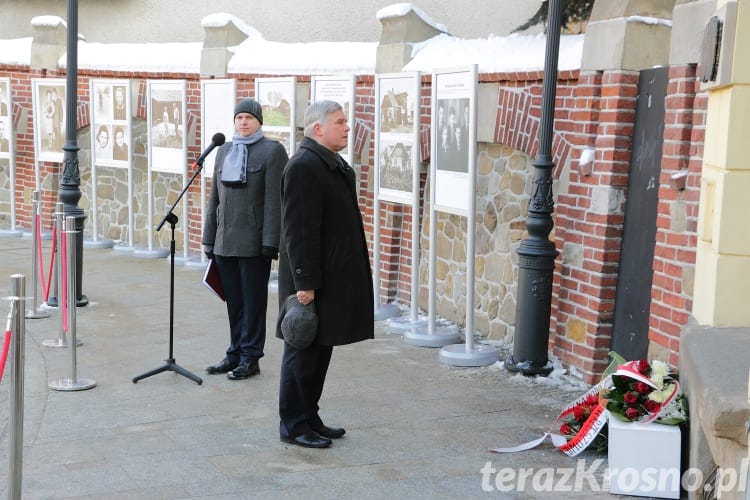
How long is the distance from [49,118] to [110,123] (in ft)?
4.07

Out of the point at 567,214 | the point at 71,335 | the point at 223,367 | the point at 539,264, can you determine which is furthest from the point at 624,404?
the point at 71,335

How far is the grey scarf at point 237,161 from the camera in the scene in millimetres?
6977

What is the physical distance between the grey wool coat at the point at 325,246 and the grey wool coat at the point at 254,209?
144 cm

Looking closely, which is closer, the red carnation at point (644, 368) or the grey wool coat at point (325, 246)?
the red carnation at point (644, 368)

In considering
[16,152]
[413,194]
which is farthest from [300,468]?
[16,152]

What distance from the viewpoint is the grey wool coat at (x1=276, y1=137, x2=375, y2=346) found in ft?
17.6

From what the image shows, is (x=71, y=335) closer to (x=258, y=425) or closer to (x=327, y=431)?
(x=258, y=425)

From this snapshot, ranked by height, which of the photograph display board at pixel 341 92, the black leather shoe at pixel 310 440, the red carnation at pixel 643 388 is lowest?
the black leather shoe at pixel 310 440

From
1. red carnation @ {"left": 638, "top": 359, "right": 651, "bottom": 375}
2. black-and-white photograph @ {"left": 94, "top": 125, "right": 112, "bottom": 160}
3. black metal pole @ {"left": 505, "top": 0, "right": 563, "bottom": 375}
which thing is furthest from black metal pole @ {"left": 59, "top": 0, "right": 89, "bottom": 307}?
red carnation @ {"left": 638, "top": 359, "right": 651, "bottom": 375}

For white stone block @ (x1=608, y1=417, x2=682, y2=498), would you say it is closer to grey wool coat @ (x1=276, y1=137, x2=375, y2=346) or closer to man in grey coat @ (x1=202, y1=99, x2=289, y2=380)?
grey wool coat @ (x1=276, y1=137, x2=375, y2=346)

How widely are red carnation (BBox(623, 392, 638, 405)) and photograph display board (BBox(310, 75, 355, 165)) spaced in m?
5.00

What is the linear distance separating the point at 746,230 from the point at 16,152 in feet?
41.0

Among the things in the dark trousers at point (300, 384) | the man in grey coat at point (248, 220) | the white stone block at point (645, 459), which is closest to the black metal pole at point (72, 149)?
the man in grey coat at point (248, 220)

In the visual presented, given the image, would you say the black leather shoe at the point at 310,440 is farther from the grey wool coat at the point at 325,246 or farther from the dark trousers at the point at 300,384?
the grey wool coat at the point at 325,246
